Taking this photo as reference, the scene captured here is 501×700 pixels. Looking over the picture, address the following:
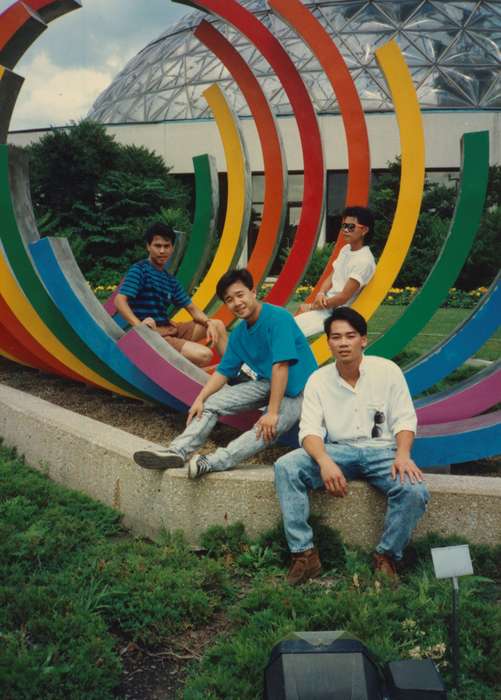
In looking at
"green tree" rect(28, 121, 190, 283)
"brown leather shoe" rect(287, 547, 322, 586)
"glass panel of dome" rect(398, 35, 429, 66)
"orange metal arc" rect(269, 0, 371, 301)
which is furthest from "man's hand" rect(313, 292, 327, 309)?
"glass panel of dome" rect(398, 35, 429, 66)

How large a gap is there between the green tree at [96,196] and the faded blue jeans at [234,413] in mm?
17963

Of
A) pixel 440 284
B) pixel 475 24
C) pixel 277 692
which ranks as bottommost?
pixel 277 692

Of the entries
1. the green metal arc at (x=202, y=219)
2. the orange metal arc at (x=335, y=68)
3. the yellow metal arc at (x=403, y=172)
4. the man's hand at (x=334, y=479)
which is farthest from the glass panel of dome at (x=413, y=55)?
the man's hand at (x=334, y=479)

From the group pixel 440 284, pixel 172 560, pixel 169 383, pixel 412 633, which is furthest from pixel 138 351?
pixel 412 633

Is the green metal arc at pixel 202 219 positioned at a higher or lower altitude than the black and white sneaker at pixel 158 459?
higher

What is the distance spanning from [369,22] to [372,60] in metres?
1.53

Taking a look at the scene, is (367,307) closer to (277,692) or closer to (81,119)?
(277,692)

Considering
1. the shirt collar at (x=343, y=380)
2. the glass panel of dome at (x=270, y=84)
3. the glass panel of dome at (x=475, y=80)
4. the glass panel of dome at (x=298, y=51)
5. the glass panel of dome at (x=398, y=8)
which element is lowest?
the shirt collar at (x=343, y=380)

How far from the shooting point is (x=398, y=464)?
3.61 meters

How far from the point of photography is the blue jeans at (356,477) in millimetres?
3572

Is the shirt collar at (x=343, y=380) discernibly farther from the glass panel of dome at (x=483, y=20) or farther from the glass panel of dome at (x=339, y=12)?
the glass panel of dome at (x=483, y=20)

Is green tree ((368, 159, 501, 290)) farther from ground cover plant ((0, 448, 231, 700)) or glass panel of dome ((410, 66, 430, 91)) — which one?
ground cover plant ((0, 448, 231, 700))

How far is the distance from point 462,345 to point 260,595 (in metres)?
2.43

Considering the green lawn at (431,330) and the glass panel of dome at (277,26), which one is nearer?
the green lawn at (431,330)
